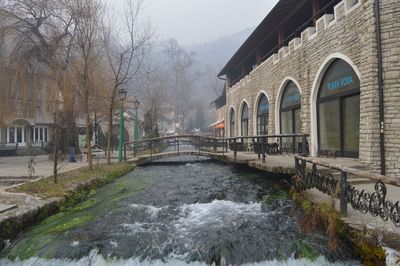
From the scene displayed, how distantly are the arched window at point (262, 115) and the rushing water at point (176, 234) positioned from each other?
1028 centimetres

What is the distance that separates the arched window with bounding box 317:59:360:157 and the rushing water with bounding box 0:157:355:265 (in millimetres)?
2959

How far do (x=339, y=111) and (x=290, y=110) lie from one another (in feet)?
14.2

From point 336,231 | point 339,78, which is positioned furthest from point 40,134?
point 336,231

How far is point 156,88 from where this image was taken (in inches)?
1235

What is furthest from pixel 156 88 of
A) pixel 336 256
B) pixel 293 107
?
pixel 336 256

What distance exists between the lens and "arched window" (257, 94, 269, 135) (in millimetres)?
18359

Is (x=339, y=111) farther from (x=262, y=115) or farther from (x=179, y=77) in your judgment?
(x=179, y=77)

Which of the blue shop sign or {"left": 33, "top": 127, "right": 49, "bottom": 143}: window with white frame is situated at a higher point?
the blue shop sign

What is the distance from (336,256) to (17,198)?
609 cm

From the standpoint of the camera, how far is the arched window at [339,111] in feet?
30.9

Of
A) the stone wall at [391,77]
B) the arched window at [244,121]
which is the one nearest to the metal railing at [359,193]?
the stone wall at [391,77]

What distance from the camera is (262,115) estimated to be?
18984 mm

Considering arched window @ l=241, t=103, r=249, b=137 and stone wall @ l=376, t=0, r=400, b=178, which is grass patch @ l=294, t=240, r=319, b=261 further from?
arched window @ l=241, t=103, r=249, b=137

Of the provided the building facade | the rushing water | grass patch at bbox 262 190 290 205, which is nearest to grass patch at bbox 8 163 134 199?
the rushing water
